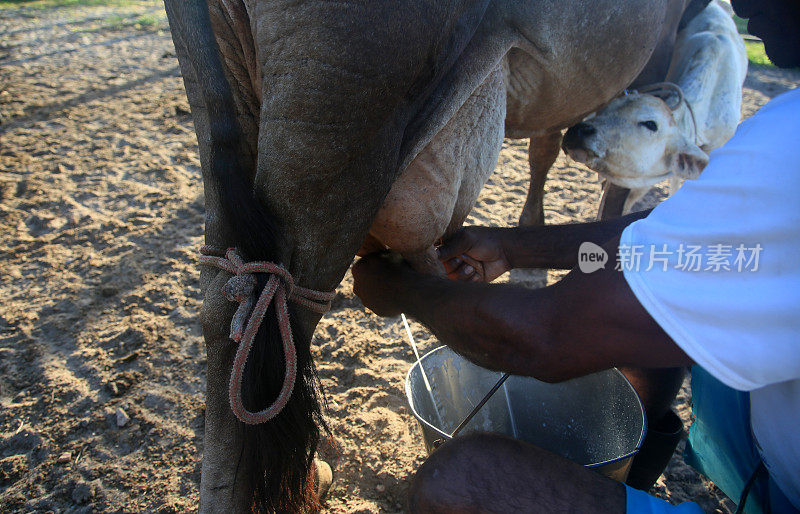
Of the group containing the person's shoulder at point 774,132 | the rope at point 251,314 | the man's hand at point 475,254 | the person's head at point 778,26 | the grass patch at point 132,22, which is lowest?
the man's hand at point 475,254

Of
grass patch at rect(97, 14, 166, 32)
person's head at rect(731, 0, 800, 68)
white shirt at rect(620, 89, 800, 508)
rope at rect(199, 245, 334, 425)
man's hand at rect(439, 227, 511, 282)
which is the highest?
person's head at rect(731, 0, 800, 68)

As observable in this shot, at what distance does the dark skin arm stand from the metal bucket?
1.18 ft

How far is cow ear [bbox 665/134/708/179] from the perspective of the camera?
7.89ft

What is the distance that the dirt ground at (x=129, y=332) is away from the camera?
5.87 feet

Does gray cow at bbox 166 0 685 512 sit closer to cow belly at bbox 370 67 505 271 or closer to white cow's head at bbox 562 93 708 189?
cow belly at bbox 370 67 505 271

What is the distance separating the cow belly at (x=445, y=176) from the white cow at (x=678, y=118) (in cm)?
90

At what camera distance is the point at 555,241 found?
1918 millimetres

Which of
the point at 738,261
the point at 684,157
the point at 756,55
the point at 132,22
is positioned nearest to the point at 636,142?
the point at 684,157

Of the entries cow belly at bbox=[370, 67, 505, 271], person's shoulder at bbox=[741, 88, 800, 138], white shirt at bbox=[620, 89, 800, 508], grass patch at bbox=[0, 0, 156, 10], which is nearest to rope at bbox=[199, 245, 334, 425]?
cow belly at bbox=[370, 67, 505, 271]

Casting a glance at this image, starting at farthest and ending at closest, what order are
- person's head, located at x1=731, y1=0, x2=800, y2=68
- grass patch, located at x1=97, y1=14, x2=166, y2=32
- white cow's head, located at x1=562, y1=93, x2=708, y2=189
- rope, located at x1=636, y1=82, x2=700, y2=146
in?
grass patch, located at x1=97, y1=14, x2=166, y2=32 < rope, located at x1=636, y1=82, x2=700, y2=146 < white cow's head, located at x1=562, y1=93, x2=708, y2=189 < person's head, located at x1=731, y1=0, x2=800, y2=68

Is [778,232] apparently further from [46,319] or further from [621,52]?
[46,319]

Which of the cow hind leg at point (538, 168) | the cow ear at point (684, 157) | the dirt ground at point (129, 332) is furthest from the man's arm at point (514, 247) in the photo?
the cow hind leg at point (538, 168)

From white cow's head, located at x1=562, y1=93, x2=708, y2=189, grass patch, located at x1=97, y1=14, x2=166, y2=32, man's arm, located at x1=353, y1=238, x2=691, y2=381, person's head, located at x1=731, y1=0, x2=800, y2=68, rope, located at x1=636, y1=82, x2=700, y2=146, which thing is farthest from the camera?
grass patch, located at x1=97, y1=14, x2=166, y2=32

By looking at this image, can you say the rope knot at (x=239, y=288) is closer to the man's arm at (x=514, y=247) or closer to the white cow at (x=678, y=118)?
the man's arm at (x=514, y=247)
